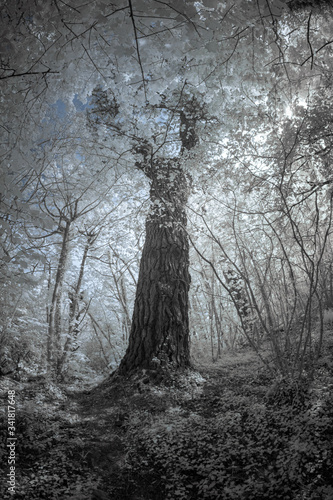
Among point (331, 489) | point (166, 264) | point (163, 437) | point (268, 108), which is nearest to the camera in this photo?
point (331, 489)

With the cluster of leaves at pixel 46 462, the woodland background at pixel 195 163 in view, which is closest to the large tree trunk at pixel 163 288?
the woodland background at pixel 195 163

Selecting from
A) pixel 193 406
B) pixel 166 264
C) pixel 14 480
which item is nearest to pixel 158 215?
pixel 166 264

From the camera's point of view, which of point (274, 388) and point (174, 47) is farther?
point (174, 47)

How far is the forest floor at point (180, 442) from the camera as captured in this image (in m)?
1.77

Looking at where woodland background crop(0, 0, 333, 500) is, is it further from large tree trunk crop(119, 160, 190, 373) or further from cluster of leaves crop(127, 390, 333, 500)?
large tree trunk crop(119, 160, 190, 373)

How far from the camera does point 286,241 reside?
11.7 feet

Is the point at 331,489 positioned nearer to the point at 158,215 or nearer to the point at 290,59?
the point at 158,215

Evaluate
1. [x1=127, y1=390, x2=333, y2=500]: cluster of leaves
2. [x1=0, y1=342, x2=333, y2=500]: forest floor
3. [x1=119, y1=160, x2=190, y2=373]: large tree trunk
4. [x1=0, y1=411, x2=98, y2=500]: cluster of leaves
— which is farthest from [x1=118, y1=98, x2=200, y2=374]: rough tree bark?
[x1=0, y1=411, x2=98, y2=500]: cluster of leaves

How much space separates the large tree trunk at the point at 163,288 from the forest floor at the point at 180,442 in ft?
1.43

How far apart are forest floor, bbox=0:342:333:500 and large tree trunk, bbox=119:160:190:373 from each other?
0.44 m

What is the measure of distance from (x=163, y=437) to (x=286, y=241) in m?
2.55

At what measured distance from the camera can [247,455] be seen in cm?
204

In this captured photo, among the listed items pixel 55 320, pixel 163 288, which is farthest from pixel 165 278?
pixel 55 320

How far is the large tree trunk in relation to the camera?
3875 millimetres
